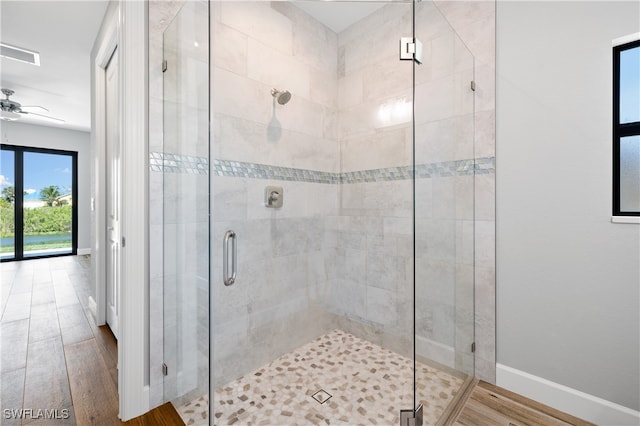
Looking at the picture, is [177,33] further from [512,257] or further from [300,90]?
[512,257]

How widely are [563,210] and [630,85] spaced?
0.63m

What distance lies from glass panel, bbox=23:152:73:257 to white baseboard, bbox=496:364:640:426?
302 inches

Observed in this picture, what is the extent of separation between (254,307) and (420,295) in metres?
1.02

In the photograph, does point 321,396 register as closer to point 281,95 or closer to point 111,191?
point 281,95

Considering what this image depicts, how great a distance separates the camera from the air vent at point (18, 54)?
2882 mm

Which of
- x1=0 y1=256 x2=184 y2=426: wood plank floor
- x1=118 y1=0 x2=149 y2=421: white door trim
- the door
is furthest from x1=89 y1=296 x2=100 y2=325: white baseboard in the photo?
x1=118 y1=0 x2=149 y2=421: white door trim

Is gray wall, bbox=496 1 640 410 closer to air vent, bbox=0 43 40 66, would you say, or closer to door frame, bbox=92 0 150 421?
door frame, bbox=92 0 150 421

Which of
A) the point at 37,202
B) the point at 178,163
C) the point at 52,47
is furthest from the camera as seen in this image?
the point at 37,202

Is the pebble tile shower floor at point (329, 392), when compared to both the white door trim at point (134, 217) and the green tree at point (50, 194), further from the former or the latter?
the green tree at point (50, 194)

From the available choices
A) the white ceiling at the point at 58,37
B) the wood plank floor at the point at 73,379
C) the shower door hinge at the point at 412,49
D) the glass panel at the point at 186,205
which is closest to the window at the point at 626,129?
the shower door hinge at the point at 412,49

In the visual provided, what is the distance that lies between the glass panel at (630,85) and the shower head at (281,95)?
1771 mm

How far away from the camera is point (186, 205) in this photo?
1429mm

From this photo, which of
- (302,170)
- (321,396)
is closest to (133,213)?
(302,170)

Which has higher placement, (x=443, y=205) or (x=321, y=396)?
(x=443, y=205)
